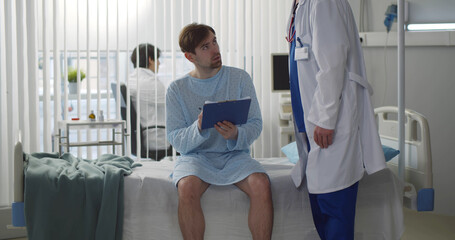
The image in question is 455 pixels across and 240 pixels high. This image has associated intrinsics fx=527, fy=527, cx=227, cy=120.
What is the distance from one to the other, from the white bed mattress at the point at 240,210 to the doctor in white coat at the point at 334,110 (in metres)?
0.23

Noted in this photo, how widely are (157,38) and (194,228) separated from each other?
1947 millimetres

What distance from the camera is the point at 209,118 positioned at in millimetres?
2242

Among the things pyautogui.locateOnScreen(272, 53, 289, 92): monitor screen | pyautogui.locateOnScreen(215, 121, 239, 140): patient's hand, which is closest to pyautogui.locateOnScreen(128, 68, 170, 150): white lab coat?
pyautogui.locateOnScreen(272, 53, 289, 92): monitor screen

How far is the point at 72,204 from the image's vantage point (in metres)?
2.26

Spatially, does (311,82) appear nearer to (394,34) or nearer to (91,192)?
(91,192)

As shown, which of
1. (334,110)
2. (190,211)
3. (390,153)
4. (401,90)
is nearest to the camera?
(334,110)

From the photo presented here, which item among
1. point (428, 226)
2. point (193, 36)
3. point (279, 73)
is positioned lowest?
point (428, 226)

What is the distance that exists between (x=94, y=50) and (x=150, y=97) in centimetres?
50

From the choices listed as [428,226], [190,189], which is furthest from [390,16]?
[190,189]

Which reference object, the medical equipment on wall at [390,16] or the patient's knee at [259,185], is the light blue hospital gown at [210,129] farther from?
the medical equipment on wall at [390,16]

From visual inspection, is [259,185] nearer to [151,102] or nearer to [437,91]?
[151,102]

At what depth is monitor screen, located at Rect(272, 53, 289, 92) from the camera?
12.5ft

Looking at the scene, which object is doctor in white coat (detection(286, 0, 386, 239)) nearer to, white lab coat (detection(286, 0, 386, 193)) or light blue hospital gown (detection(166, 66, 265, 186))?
white lab coat (detection(286, 0, 386, 193))

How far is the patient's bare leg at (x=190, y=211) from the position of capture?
2.17m
